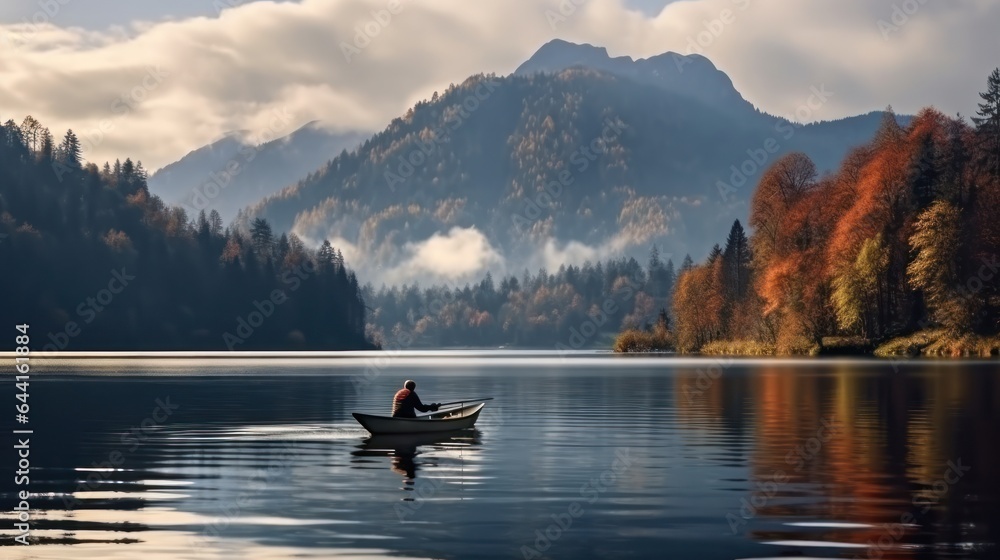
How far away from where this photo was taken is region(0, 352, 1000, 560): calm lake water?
23.5 meters

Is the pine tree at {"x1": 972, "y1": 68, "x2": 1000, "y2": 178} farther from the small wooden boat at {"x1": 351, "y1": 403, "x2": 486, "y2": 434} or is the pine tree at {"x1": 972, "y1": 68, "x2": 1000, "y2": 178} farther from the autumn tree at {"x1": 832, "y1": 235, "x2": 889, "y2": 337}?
the small wooden boat at {"x1": 351, "y1": 403, "x2": 486, "y2": 434}

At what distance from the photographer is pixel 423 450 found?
142 ft

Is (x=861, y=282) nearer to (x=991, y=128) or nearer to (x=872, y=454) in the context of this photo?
(x=991, y=128)

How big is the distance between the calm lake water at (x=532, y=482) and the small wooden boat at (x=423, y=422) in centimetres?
50

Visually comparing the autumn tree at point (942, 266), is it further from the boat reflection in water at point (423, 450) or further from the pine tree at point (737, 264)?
the boat reflection in water at point (423, 450)

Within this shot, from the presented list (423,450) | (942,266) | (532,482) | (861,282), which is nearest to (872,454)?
(532,482)

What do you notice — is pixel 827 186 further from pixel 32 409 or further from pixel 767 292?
pixel 32 409

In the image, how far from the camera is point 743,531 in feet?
80.0

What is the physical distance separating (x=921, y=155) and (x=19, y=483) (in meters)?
122

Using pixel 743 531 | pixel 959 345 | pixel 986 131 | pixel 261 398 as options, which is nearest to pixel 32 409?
pixel 261 398

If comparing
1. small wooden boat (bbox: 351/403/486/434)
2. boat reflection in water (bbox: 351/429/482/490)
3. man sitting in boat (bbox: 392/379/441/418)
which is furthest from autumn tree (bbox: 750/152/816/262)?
man sitting in boat (bbox: 392/379/441/418)

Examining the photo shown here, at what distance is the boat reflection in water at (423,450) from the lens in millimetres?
36606

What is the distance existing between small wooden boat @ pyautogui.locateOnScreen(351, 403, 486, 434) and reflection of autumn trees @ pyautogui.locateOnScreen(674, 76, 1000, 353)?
295 ft

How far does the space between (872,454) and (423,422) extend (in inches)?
663
